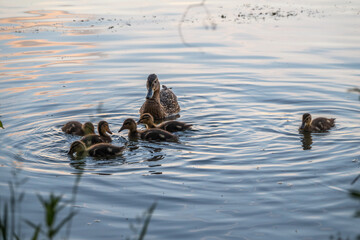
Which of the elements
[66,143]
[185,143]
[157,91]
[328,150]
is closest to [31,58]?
[157,91]

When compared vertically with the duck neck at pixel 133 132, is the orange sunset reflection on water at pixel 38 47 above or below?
above

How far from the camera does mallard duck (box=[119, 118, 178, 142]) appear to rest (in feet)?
23.5

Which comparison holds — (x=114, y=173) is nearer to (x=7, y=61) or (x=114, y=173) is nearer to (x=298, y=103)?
(x=298, y=103)

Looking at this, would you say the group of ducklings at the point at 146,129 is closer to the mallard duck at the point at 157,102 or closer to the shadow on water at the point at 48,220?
the mallard duck at the point at 157,102

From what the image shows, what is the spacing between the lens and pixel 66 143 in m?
7.12

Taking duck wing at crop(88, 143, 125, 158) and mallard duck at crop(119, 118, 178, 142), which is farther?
mallard duck at crop(119, 118, 178, 142)

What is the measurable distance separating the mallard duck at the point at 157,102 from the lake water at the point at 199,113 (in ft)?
0.78

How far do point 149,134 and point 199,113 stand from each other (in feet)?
4.82

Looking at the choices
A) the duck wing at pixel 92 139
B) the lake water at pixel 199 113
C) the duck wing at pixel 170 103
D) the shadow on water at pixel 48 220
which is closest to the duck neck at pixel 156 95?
the duck wing at pixel 170 103

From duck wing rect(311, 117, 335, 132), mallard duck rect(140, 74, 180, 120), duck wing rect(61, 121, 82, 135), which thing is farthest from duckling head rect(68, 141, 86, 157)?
duck wing rect(311, 117, 335, 132)

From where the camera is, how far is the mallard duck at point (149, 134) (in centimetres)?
715

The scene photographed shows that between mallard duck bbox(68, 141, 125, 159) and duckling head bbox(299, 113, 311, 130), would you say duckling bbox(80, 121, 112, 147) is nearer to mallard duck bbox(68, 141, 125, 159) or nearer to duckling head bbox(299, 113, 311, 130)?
mallard duck bbox(68, 141, 125, 159)

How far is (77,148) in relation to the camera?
6.49 m

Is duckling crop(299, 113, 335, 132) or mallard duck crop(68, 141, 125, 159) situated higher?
duckling crop(299, 113, 335, 132)
